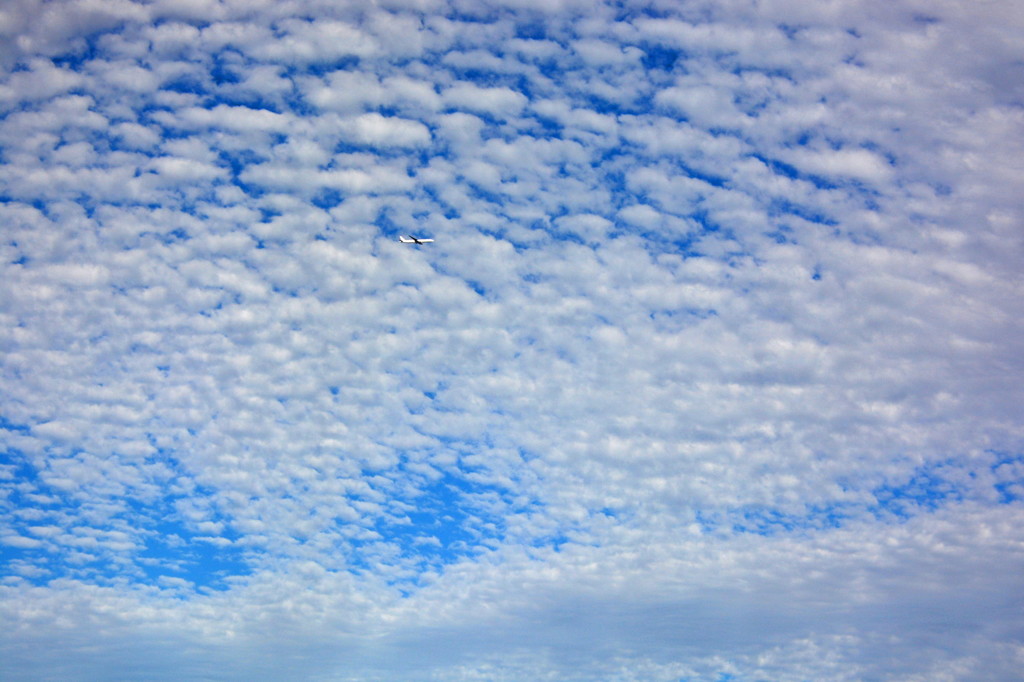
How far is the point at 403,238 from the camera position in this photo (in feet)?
536
